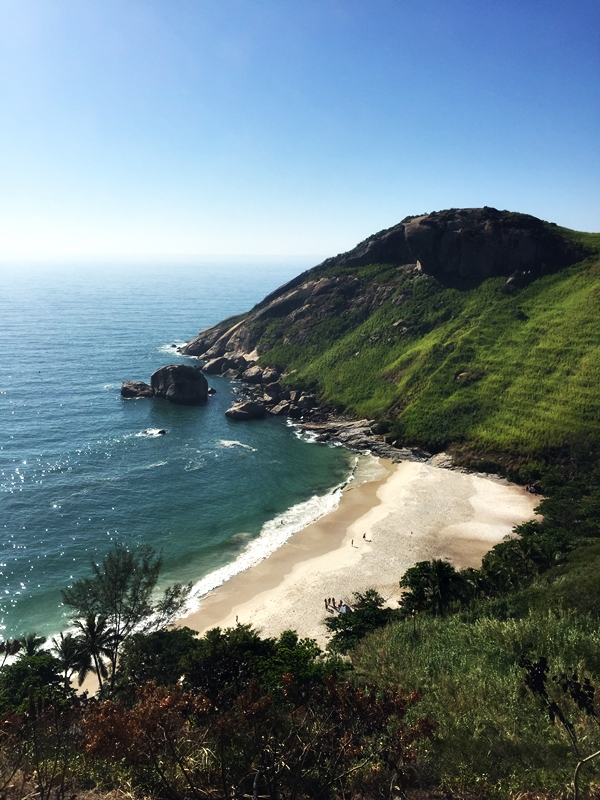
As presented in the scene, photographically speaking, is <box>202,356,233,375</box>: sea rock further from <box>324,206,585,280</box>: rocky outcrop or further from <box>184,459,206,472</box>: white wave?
<box>184,459,206,472</box>: white wave

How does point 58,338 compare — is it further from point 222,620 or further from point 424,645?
point 424,645

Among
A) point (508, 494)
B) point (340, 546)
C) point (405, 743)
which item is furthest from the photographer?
point (508, 494)

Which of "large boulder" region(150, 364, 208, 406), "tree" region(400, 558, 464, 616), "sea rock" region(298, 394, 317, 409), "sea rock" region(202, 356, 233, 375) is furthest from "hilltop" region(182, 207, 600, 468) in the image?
"tree" region(400, 558, 464, 616)

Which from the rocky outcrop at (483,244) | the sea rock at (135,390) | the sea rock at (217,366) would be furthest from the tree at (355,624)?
the sea rock at (217,366)

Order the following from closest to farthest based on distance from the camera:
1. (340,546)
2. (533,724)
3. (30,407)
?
1. (533,724)
2. (340,546)
3. (30,407)

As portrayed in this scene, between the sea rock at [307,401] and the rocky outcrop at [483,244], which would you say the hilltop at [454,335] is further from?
the sea rock at [307,401]

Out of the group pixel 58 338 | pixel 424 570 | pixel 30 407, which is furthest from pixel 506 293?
pixel 58 338
